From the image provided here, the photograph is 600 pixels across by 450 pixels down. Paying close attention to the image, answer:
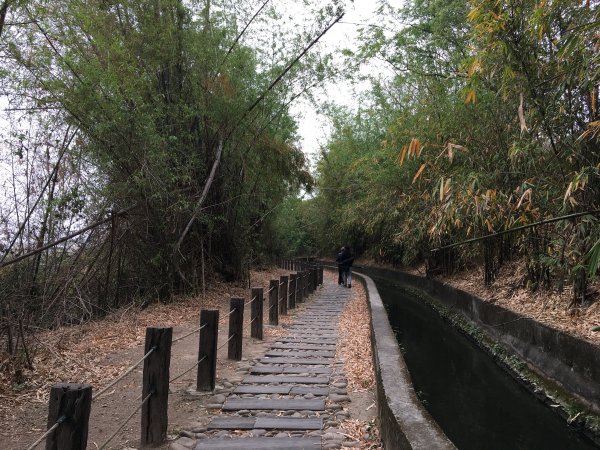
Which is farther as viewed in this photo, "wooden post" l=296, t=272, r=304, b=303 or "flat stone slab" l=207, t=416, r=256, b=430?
"wooden post" l=296, t=272, r=304, b=303

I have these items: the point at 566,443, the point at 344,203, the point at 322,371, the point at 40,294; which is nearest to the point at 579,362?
the point at 566,443

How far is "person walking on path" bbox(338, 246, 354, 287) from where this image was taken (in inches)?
579

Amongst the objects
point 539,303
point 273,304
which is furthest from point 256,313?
point 539,303

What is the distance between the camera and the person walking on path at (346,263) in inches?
579

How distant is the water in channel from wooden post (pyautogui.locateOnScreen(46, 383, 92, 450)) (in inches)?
148

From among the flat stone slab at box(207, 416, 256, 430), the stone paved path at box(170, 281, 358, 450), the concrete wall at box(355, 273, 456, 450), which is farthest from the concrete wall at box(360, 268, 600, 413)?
the flat stone slab at box(207, 416, 256, 430)

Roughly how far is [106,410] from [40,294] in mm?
3282

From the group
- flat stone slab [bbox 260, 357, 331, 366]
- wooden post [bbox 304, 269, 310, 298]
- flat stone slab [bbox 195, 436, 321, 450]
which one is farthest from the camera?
wooden post [bbox 304, 269, 310, 298]

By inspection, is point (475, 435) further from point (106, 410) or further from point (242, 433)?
point (106, 410)

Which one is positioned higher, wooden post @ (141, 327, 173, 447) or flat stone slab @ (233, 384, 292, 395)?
wooden post @ (141, 327, 173, 447)

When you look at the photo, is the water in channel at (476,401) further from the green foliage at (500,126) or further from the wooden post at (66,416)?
the wooden post at (66,416)

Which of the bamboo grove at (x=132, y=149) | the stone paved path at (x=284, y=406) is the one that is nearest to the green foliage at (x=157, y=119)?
the bamboo grove at (x=132, y=149)

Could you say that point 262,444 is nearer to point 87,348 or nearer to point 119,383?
point 119,383

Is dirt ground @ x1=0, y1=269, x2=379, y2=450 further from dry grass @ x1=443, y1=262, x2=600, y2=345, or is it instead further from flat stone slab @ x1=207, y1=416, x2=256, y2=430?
dry grass @ x1=443, y1=262, x2=600, y2=345
